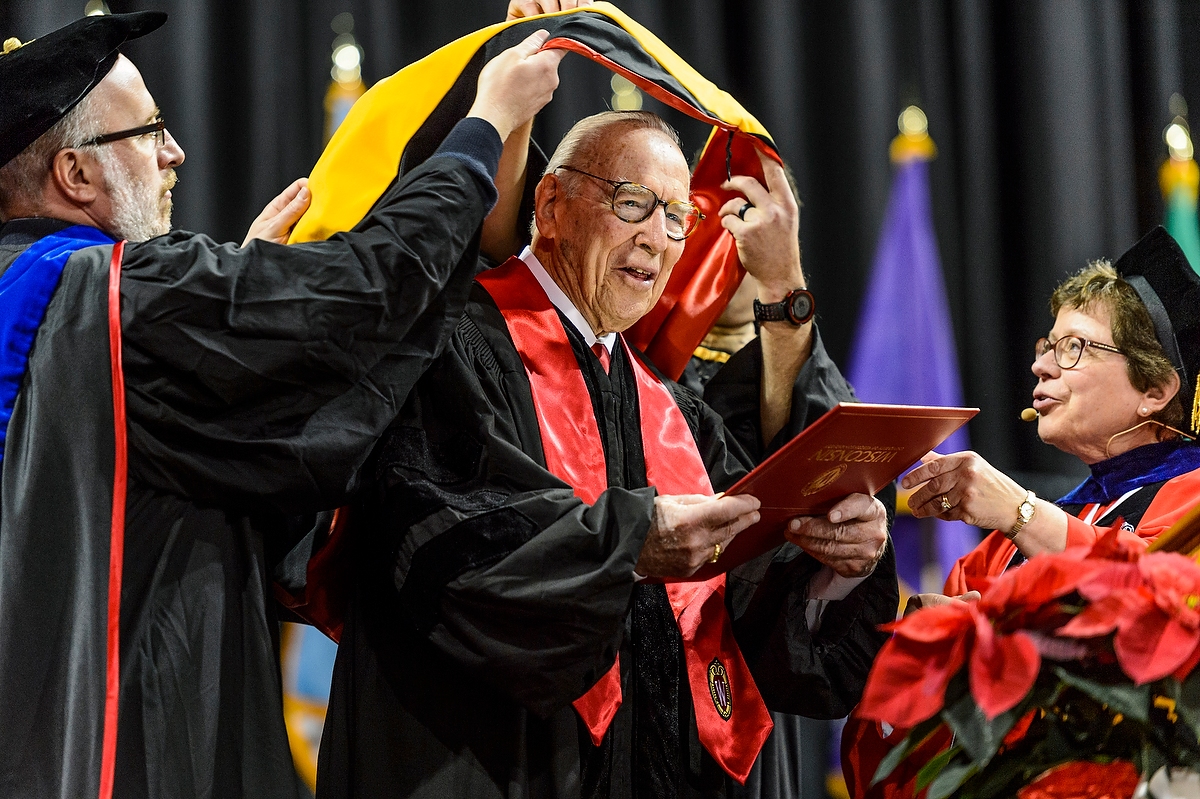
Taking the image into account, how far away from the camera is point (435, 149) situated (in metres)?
2.05

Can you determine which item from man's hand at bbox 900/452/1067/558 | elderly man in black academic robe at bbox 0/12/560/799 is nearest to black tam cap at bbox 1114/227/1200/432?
man's hand at bbox 900/452/1067/558

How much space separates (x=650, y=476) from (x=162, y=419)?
845mm

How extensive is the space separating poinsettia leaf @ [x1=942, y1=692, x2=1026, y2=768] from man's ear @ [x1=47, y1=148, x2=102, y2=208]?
1.47 meters

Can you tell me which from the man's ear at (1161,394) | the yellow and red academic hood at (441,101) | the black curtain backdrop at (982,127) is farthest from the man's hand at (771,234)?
the black curtain backdrop at (982,127)

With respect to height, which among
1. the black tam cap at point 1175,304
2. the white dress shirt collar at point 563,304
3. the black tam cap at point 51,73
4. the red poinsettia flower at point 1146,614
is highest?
the black tam cap at point 51,73

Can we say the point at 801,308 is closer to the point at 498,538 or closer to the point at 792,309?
the point at 792,309

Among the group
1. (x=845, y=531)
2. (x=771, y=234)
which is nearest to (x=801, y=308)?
(x=771, y=234)

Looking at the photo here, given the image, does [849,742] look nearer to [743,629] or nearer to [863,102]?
[743,629]

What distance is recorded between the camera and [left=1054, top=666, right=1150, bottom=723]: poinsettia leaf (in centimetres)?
127

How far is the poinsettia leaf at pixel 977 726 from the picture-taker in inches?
50.8

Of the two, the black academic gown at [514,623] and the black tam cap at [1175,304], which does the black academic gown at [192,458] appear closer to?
the black academic gown at [514,623]

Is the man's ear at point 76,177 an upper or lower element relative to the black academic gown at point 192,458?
upper

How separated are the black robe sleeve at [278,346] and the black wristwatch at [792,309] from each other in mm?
910

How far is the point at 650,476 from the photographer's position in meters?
2.12
